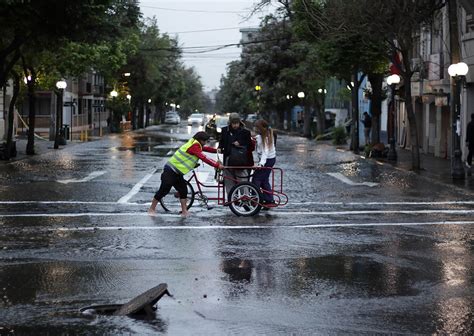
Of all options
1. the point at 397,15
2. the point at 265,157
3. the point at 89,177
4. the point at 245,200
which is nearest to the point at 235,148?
the point at 265,157

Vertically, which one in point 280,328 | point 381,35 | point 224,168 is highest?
point 381,35

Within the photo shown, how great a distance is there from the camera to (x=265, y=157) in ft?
51.9

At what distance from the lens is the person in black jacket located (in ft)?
51.1

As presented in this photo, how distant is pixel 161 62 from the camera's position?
267ft

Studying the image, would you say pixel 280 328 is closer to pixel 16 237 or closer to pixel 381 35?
pixel 16 237

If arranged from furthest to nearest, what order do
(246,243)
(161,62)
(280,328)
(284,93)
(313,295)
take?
(161,62) < (284,93) < (246,243) < (313,295) < (280,328)

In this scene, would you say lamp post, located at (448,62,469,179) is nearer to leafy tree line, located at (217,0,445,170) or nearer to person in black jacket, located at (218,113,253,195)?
leafy tree line, located at (217,0,445,170)

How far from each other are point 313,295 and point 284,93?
189 ft

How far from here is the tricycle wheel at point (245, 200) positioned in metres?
14.9

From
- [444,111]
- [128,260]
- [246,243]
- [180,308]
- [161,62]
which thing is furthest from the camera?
[161,62]

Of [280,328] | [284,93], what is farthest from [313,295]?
[284,93]

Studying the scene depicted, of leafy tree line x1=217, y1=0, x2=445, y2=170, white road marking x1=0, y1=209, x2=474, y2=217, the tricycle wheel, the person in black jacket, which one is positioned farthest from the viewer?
leafy tree line x1=217, y1=0, x2=445, y2=170

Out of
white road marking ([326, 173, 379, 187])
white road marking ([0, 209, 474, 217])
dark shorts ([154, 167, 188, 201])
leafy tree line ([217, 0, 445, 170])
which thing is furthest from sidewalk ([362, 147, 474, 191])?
dark shorts ([154, 167, 188, 201])

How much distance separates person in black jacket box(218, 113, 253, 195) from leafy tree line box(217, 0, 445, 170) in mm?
9465
